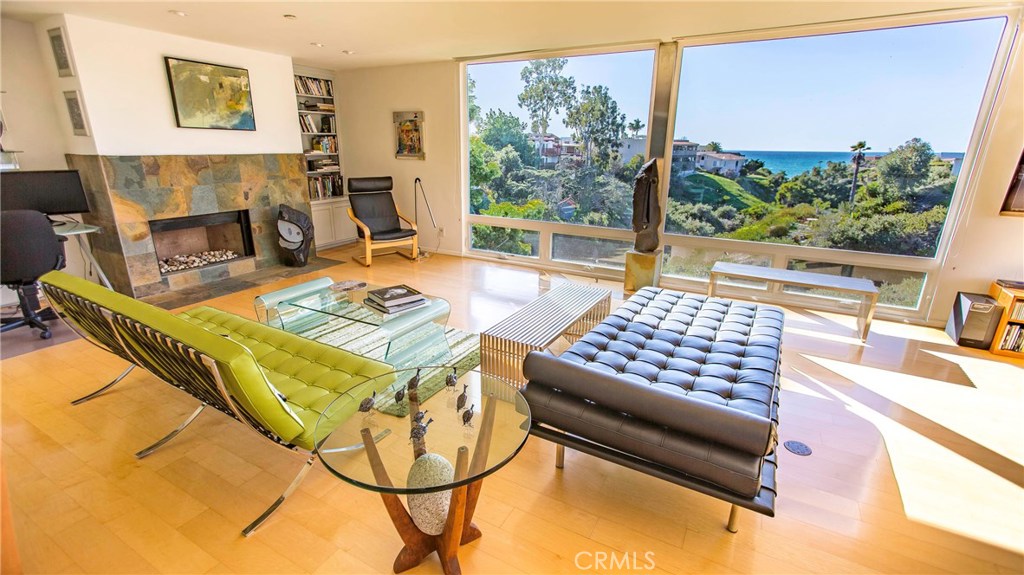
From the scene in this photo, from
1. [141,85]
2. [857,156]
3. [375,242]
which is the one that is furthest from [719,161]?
[141,85]

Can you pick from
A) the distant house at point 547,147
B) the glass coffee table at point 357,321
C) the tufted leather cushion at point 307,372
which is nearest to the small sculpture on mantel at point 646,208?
the distant house at point 547,147

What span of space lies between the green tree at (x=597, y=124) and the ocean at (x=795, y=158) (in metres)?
1.20

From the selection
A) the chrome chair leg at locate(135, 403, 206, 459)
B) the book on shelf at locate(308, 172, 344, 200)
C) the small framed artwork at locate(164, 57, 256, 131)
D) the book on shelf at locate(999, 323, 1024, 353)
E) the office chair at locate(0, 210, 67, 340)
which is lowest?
the chrome chair leg at locate(135, 403, 206, 459)

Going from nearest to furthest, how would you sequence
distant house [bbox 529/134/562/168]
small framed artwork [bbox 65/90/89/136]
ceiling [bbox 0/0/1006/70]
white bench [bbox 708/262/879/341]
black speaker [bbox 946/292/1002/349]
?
ceiling [bbox 0/0/1006/70] → black speaker [bbox 946/292/1002/349] → white bench [bbox 708/262/879/341] → small framed artwork [bbox 65/90/89/136] → distant house [bbox 529/134/562/168]

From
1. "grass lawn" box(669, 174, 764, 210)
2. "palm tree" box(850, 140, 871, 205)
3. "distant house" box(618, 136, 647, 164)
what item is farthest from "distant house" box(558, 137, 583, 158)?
"palm tree" box(850, 140, 871, 205)

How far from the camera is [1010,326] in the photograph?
3229mm

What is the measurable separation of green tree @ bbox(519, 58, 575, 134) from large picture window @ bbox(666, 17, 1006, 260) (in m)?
1.24

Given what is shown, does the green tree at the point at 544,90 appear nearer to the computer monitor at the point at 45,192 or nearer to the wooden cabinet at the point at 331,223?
the wooden cabinet at the point at 331,223

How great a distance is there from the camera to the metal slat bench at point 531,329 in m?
2.46

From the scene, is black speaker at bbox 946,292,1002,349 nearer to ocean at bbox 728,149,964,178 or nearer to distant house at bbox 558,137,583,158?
ocean at bbox 728,149,964,178

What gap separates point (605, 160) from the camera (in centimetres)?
485

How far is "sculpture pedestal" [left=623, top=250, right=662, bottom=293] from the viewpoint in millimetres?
4344

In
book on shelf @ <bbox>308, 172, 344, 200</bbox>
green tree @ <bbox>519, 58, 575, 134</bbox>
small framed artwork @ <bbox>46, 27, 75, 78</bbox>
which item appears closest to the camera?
small framed artwork @ <bbox>46, 27, 75, 78</bbox>

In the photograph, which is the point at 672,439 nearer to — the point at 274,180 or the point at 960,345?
the point at 960,345
